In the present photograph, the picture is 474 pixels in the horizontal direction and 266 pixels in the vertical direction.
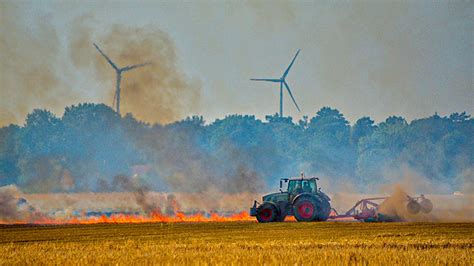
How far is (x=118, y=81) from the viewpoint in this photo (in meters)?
89.8

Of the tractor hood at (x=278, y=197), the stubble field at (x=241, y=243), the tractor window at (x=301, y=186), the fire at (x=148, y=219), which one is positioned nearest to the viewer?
the stubble field at (x=241, y=243)

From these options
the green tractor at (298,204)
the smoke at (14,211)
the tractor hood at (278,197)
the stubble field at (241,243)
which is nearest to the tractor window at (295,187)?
the green tractor at (298,204)

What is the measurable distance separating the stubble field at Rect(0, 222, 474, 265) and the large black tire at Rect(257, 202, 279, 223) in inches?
87.7

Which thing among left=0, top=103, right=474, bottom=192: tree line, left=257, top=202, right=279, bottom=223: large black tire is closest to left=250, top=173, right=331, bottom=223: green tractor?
left=257, top=202, right=279, bottom=223: large black tire

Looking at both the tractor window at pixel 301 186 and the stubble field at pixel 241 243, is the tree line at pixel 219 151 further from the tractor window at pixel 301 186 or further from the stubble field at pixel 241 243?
the stubble field at pixel 241 243

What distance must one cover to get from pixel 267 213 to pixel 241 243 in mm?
18554

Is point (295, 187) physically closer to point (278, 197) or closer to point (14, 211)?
point (278, 197)

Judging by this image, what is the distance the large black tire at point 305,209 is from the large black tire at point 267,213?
1680mm

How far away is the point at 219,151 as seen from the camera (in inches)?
5507

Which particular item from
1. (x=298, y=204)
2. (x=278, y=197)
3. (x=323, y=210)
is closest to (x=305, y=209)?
(x=298, y=204)

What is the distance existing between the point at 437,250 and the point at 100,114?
90547 millimetres

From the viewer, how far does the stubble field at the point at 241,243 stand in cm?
3866

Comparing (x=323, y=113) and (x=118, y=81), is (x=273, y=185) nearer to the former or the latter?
(x=118, y=81)

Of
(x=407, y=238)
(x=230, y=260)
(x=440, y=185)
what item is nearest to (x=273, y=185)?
(x=440, y=185)
